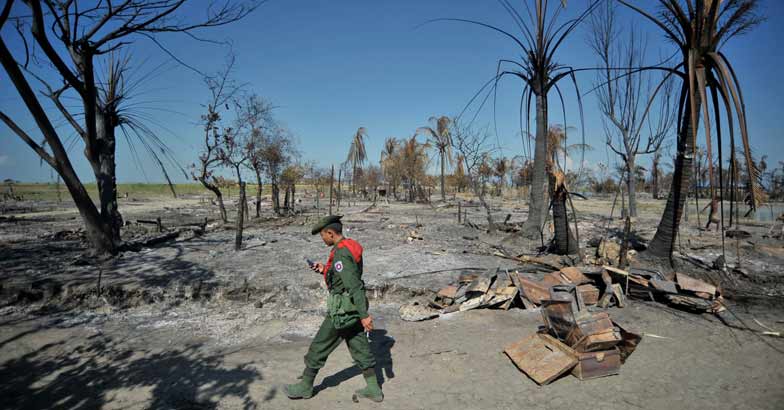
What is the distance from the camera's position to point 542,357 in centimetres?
396

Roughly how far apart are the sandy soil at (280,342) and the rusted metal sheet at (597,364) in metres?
0.10

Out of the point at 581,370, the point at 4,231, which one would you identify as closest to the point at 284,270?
the point at 581,370

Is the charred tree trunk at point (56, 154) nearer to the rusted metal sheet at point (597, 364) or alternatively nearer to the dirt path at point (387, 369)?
the dirt path at point (387, 369)

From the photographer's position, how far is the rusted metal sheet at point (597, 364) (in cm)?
373

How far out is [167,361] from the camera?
4211 mm

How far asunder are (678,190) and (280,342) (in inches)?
290

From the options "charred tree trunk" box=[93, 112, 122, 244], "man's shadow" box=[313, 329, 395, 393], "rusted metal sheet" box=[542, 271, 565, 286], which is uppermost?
"charred tree trunk" box=[93, 112, 122, 244]

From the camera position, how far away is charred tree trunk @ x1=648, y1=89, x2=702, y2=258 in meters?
6.70

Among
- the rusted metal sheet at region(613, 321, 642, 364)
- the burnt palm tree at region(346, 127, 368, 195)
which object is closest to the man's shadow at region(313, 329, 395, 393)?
the rusted metal sheet at region(613, 321, 642, 364)

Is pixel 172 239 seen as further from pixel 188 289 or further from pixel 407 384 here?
pixel 407 384

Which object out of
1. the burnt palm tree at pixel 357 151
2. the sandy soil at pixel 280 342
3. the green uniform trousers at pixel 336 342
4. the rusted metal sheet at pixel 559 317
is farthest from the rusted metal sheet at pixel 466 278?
the burnt palm tree at pixel 357 151

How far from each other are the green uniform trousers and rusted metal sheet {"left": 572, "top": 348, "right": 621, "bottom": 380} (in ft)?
6.92

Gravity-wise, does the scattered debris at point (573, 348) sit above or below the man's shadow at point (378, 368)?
above

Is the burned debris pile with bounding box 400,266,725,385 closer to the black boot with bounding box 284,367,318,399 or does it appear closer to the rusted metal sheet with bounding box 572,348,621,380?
the rusted metal sheet with bounding box 572,348,621,380
